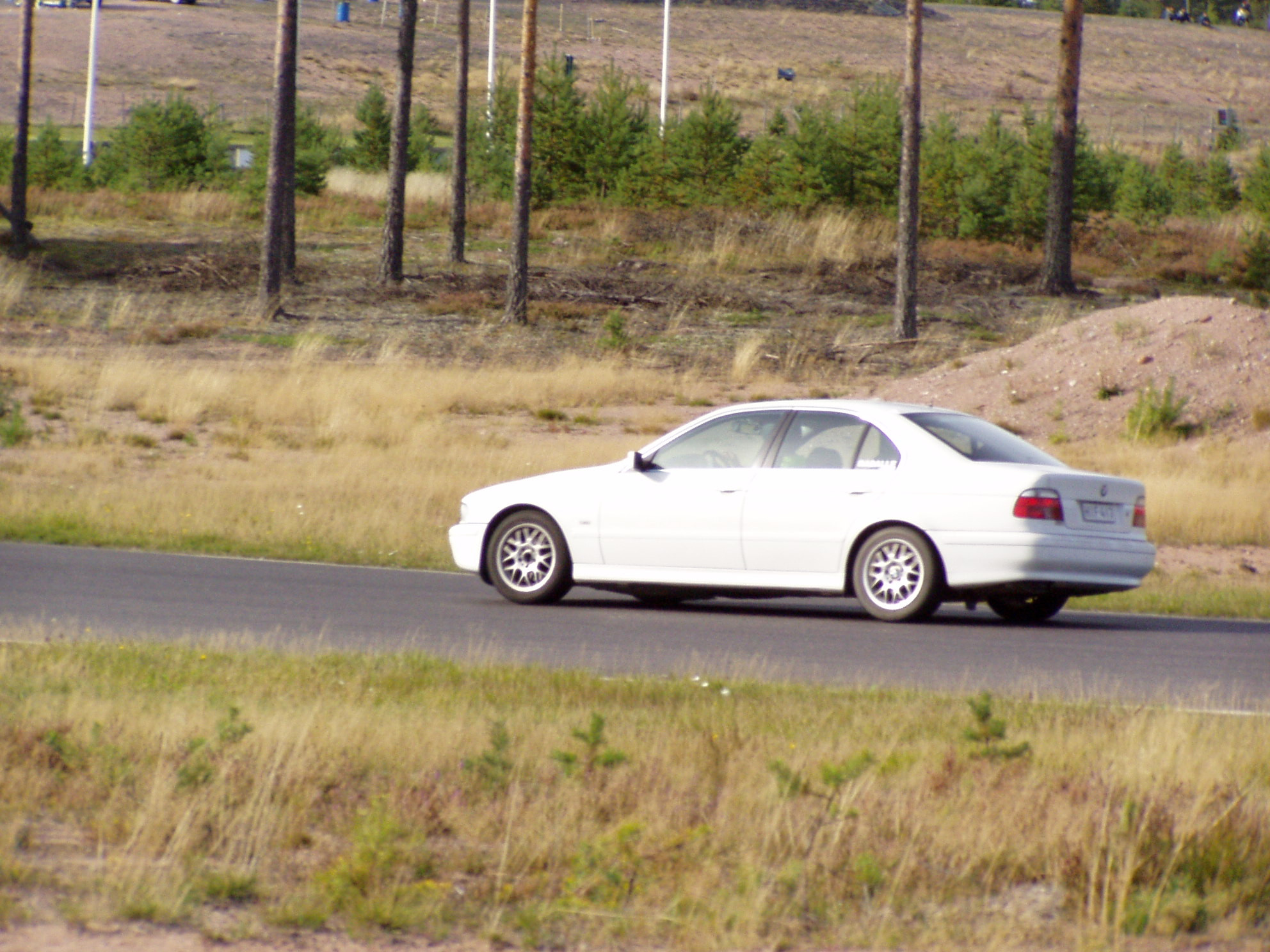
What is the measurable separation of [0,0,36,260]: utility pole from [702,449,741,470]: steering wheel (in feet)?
101

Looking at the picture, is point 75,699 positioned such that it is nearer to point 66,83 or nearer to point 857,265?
point 857,265

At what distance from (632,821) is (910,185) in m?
28.8

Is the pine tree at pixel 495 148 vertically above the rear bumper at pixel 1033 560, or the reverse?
the pine tree at pixel 495 148

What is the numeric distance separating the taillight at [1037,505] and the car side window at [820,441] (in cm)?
123

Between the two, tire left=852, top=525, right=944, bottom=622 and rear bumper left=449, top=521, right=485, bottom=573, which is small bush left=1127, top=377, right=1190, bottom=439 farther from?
rear bumper left=449, top=521, right=485, bottom=573

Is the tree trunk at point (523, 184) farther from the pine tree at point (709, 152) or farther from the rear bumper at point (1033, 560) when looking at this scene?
the rear bumper at point (1033, 560)

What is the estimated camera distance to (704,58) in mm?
106875

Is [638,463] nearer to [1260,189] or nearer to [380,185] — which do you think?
[380,185]

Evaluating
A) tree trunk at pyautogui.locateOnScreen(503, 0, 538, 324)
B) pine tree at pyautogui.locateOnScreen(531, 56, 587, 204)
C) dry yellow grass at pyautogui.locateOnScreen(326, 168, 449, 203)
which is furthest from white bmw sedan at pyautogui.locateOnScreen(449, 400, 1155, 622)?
dry yellow grass at pyautogui.locateOnScreen(326, 168, 449, 203)

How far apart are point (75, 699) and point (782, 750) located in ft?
9.59

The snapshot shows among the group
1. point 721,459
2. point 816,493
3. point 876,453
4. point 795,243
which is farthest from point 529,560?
point 795,243

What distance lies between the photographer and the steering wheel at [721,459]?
40.5ft

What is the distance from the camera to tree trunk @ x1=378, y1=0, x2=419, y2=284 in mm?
39031

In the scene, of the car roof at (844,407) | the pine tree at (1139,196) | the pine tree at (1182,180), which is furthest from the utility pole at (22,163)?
the pine tree at (1182,180)
